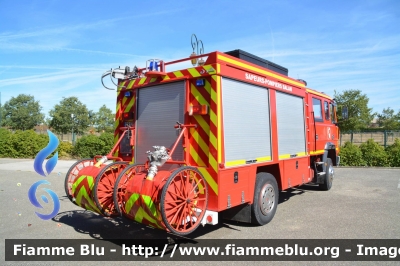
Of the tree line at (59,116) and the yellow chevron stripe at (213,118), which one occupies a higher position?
the tree line at (59,116)

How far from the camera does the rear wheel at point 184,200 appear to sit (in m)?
4.05

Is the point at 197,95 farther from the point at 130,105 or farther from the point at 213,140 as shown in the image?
the point at 130,105

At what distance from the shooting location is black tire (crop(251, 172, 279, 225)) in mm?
5500

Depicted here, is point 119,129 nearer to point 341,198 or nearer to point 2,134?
point 341,198

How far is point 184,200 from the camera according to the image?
4.23m

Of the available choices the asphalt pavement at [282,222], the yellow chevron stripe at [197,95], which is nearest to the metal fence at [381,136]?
the asphalt pavement at [282,222]

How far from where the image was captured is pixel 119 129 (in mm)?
6242

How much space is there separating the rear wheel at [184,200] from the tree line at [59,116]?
123 feet

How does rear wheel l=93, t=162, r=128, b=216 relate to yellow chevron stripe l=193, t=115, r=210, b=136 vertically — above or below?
below

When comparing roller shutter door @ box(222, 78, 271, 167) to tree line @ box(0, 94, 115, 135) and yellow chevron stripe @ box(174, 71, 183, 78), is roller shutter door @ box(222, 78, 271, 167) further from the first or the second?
tree line @ box(0, 94, 115, 135)

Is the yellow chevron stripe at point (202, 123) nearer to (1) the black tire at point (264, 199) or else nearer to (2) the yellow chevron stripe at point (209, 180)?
(2) the yellow chevron stripe at point (209, 180)

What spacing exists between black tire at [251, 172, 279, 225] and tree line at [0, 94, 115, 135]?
36.6 metres

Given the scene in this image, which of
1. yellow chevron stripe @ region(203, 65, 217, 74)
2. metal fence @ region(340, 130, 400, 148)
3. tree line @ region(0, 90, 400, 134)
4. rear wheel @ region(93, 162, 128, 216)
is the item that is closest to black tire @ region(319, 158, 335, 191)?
yellow chevron stripe @ region(203, 65, 217, 74)

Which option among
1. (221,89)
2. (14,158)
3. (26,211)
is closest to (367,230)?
(221,89)
